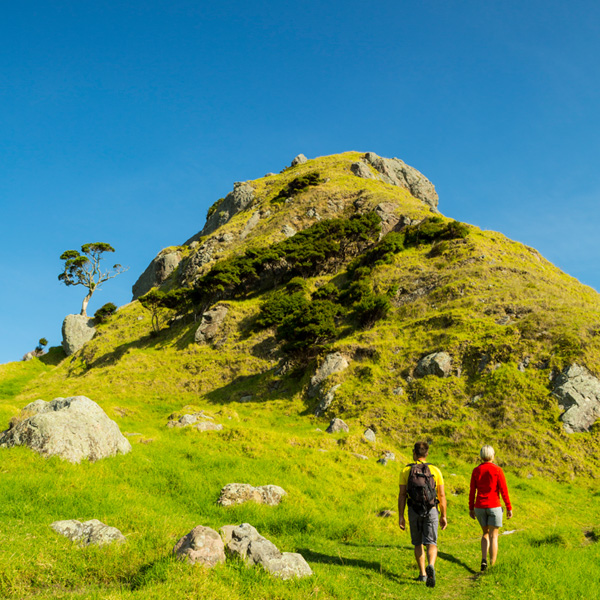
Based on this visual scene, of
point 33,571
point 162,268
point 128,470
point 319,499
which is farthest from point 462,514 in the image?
point 162,268

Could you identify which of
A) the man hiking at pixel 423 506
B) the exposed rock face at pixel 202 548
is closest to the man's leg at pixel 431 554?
the man hiking at pixel 423 506

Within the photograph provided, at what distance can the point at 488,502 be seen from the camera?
977cm

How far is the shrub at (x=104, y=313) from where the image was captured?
76062 millimetres

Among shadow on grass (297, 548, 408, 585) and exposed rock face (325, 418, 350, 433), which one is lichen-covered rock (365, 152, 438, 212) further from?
shadow on grass (297, 548, 408, 585)

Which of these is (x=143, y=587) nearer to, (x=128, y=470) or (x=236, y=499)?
(x=236, y=499)

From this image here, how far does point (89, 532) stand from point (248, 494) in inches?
233

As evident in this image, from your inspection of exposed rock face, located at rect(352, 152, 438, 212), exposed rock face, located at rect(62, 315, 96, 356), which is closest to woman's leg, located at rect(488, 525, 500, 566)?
exposed rock face, located at rect(62, 315, 96, 356)

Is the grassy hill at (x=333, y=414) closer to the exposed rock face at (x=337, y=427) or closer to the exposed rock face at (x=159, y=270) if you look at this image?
the exposed rock face at (x=337, y=427)

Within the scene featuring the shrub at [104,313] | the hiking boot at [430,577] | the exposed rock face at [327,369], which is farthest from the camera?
the shrub at [104,313]

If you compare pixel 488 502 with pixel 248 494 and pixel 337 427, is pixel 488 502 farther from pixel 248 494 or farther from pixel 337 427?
pixel 337 427

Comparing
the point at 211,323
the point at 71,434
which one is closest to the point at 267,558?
the point at 71,434

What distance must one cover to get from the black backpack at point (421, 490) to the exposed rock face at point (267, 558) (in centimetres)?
265

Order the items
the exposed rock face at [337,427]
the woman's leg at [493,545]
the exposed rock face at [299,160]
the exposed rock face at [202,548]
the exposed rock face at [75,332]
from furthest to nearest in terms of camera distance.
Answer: the exposed rock face at [299,160] < the exposed rock face at [75,332] < the exposed rock face at [337,427] < the woman's leg at [493,545] < the exposed rock face at [202,548]

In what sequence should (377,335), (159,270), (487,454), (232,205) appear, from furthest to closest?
(232,205)
(159,270)
(377,335)
(487,454)
